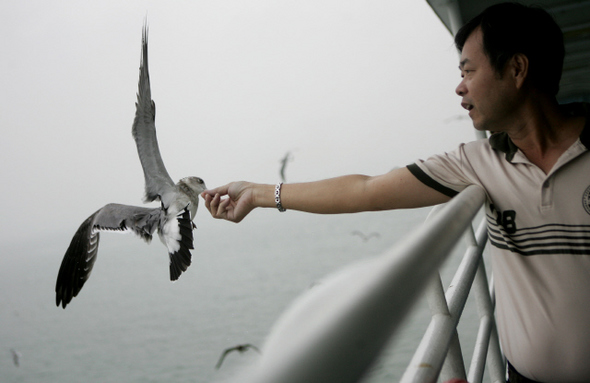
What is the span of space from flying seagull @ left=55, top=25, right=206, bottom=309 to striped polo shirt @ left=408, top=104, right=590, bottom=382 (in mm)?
1642

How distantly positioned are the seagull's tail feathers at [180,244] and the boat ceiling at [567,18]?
4.14 ft

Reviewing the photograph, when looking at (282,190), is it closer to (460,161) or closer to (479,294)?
(460,161)

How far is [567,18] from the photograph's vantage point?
1597 mm

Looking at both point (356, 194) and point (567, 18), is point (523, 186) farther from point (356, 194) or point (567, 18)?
point (567, 18)

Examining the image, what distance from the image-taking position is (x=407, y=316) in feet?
0.63

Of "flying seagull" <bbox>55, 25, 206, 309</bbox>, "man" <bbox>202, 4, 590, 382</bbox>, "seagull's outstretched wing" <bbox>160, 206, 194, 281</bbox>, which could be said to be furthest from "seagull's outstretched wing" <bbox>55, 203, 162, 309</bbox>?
"man" <bbox>202, 4, 590, 382</bbox>

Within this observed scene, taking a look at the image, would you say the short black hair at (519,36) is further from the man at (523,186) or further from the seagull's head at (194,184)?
the seagull's head at (194,184)

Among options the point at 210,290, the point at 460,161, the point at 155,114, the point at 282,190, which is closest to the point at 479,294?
the point at 460,161

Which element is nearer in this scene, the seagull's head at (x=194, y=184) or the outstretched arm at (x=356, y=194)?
the outstretched arm at (x=356, y=194)

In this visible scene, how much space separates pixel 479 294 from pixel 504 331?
0.43 ft

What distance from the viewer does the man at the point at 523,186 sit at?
58 centimetres

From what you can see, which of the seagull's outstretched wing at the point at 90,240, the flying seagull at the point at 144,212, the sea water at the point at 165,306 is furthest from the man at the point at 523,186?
the sea water at the point at 165,306

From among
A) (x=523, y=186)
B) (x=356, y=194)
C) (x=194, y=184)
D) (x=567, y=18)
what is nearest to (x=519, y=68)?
(x=523, y=186)

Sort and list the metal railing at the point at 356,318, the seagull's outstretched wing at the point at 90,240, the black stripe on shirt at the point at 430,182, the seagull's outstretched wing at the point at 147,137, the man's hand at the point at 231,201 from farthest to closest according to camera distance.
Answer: the seagull's outstretched wing at the point at 147,137 → the seagull's outstretched wing at the point at 90,240 → the man's hand at the point at 231,201 → the black stripe on shirt at the point at 430,182 → the metal railing at the point at 356,318
